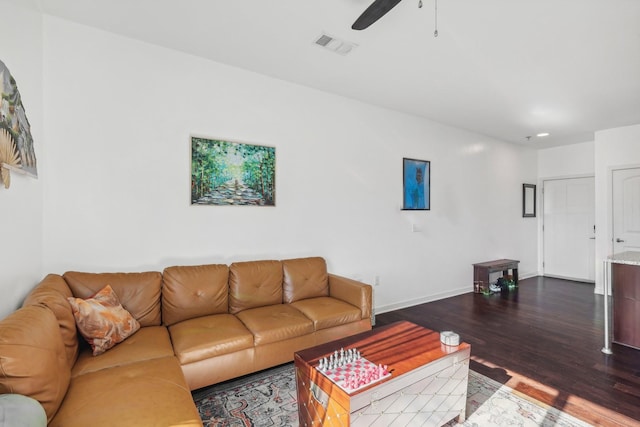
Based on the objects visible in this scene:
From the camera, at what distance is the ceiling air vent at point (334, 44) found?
253 cm

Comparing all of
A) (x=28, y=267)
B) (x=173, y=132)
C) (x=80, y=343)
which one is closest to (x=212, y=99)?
(x=173, y=132)

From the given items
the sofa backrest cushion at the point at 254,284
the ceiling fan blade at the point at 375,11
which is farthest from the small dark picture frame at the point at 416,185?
the ceiling fan blade at the point at 375,11

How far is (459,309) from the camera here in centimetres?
419

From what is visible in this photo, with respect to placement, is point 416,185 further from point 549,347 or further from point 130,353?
point 130,353

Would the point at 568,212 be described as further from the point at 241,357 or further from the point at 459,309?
the point at 241,357

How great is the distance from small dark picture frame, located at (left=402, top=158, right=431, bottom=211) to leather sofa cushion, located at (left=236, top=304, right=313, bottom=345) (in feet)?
7.84

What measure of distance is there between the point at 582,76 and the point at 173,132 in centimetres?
409

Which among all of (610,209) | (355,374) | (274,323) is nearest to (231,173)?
(274,323)

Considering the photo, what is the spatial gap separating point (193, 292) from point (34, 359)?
52.5 inches

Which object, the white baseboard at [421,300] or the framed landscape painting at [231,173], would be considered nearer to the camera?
the framed landscape painting at [231,173]

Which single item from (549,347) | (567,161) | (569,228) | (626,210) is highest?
(567,161)

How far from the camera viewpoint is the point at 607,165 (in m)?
4.99

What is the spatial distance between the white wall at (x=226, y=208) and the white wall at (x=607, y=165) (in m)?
2.08

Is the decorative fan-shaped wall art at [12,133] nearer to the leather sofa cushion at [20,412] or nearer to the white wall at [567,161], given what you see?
the leather sofa cushion at [20,412]
